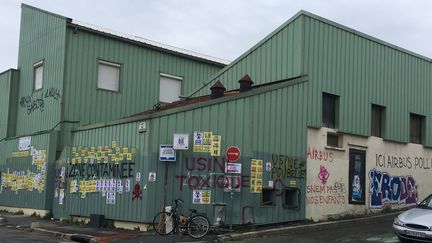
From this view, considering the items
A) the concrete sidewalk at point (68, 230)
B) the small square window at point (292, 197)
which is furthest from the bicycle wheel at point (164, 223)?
the small square window at point (292, 197)

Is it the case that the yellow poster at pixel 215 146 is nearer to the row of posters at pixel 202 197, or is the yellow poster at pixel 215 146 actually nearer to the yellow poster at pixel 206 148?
the yellow poster at pixel 206 148

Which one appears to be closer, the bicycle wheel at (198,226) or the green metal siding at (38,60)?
the bicycle wheel at (198,226)

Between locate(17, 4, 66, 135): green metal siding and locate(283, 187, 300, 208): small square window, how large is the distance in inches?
429

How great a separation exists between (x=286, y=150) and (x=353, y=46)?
5769mm

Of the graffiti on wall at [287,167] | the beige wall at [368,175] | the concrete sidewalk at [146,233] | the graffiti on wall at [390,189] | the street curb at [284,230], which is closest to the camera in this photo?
the street curb at [284,230]

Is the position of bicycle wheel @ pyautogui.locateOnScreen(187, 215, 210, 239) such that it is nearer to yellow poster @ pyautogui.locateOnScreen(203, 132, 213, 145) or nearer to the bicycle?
the bicycle

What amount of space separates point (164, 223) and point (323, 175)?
20.0ft

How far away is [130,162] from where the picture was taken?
1809 cm

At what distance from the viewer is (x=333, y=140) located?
19828mm

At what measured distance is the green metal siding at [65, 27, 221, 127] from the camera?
2402 centimetres

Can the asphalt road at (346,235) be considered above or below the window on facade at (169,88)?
below

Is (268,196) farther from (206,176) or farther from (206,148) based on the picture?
(206,148)

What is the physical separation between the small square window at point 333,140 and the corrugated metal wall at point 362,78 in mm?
393

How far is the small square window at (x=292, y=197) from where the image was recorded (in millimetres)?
17875
